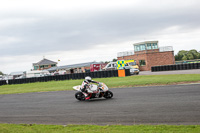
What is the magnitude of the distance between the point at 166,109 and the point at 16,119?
633cm

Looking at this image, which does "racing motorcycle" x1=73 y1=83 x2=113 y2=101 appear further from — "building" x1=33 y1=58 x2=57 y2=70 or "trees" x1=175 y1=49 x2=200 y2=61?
"building" x1=33 y1=58 x2=57 y2=70

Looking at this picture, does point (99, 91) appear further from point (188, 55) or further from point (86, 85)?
point (188, 55)

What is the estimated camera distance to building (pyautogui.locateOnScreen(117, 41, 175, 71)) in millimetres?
48737

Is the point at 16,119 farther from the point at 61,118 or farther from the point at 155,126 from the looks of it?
the point at 155,126

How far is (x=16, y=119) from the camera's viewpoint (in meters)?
10.3

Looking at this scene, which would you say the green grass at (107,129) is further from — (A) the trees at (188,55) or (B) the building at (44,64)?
(B) the building at (44,64)

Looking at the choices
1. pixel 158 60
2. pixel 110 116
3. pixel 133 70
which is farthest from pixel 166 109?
pixel 158 60

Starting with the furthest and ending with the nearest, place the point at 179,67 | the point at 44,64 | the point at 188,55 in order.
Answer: the point at 44,64 → the point at 188,55 → the point at 179,67

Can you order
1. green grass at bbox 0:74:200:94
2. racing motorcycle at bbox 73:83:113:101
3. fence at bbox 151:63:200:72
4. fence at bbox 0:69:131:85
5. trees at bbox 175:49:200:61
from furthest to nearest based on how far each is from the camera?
1. trees at bbox 175:49:200:61
2. fence at bbox 151:63:200:72
3. fence at bbox 0:69:131:85
4. green grass at bbox 0:74:200:94
5. racing motorcycle at bbox 73:83:113:101

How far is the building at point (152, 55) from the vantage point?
1919 inches

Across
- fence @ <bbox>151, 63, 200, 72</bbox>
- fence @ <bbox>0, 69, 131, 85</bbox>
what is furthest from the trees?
fence @ <bbox>0, 69, 131, 85</bbox>

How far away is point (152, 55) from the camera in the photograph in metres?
49.1

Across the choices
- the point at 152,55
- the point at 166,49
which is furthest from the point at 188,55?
the point at 152,55

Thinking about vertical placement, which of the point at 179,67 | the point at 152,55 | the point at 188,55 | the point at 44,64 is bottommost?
the point at 179,67
